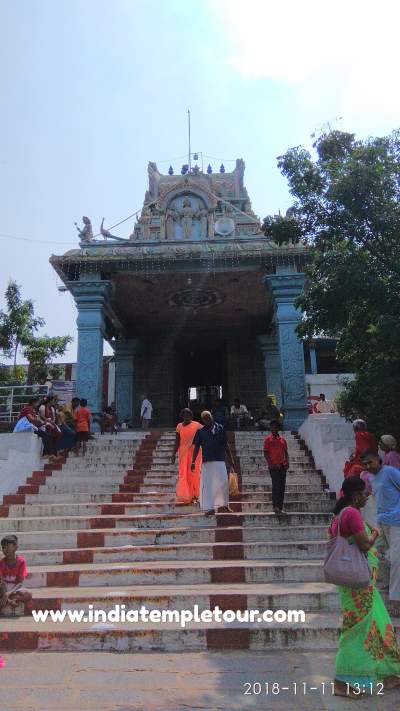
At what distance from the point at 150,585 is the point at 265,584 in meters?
1.11

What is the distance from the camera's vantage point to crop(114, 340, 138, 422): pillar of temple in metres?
17.0

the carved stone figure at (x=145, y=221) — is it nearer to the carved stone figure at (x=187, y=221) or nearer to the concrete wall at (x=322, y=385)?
the carved stone figure at (x=187, y=221)

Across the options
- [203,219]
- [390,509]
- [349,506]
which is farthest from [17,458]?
[203,219]

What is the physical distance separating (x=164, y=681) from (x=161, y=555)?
2407 millimetres

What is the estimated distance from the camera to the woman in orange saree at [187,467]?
7398 millimetres

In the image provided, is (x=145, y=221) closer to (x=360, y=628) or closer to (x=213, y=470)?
(x=213, y=470)

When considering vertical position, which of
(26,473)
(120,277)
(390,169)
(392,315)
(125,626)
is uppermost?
(120,277)

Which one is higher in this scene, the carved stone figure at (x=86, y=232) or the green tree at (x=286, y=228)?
the carved stone figure at (x=86, y=232)

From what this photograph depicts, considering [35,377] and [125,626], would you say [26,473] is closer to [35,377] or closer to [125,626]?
[125,626]

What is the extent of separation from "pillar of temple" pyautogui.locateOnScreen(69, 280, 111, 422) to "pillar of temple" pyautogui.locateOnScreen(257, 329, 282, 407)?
19.6 ft

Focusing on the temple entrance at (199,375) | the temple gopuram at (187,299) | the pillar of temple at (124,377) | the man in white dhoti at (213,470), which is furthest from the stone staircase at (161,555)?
the temple entrance at (199,375)

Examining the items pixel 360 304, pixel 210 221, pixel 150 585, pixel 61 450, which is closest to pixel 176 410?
pixel 210 221

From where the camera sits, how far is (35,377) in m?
18.9

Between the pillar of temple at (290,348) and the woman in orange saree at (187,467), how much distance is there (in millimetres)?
4820
